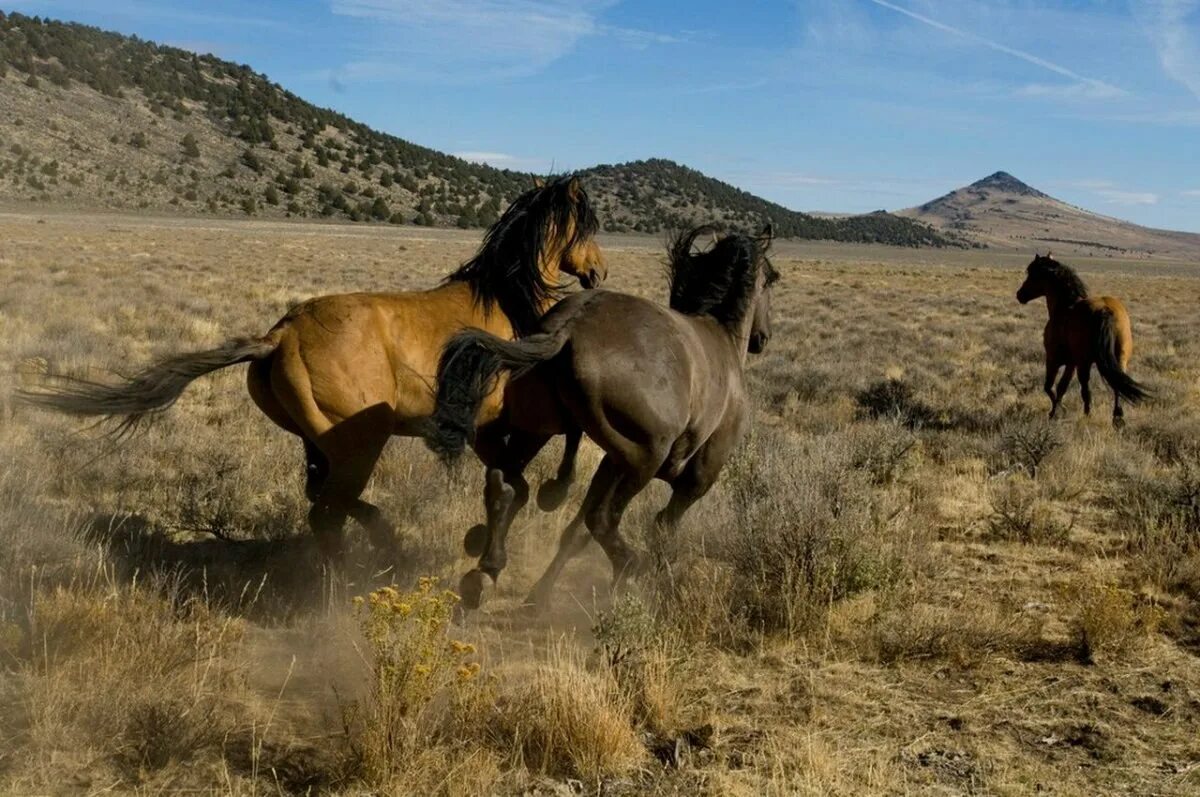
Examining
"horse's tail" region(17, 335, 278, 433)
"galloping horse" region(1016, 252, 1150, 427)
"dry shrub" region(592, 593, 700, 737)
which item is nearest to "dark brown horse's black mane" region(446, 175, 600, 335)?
"horse's tail" region(17, 335, 278, 433)

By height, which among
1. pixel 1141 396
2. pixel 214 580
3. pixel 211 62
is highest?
pixel 211 62

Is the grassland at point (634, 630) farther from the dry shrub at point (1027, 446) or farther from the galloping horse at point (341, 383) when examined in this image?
the galloping horse at point (341, 383)

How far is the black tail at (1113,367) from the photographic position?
35.9ft

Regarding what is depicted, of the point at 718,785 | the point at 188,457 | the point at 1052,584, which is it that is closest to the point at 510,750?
the point at 718,785

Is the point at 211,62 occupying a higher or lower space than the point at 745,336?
higher

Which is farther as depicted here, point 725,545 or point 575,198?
point 575,198

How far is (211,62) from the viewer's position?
91.2 metres

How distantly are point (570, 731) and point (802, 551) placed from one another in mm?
2098

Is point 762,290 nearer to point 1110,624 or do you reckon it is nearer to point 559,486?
point 559,486

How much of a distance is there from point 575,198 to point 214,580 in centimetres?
321

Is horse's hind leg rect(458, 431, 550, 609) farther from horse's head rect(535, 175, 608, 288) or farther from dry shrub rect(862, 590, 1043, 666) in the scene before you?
dry shrub rect(862, 590, 1043, 666)

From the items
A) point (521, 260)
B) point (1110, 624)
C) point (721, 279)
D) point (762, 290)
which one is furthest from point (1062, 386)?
point (521, 260)

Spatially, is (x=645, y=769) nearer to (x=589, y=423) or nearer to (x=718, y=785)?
(x=718, y=785)

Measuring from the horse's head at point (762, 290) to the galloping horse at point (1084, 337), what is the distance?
6.46 m
